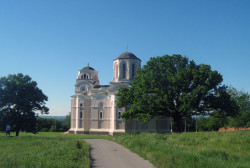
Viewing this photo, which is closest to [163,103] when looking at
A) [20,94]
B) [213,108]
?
[213,108]

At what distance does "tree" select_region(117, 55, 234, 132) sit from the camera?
113 feet

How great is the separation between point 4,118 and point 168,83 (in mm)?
22583

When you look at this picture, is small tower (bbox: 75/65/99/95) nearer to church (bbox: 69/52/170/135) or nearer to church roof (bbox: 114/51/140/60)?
church (bbox: 69/52/170/135)

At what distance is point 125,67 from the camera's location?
4894cm

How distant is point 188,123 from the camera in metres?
73.4

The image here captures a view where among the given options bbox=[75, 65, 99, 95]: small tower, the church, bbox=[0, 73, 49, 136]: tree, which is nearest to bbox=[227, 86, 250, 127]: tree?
the church

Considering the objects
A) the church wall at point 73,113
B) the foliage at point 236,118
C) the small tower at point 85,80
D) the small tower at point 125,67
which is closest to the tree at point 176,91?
the small tower at point 125,67

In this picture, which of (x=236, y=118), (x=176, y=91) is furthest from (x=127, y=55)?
(x=236, y=118)

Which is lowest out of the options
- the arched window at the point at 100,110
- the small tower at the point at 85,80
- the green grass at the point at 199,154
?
the green grass at the point at 199,154

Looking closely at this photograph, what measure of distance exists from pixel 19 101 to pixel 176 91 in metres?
21.1

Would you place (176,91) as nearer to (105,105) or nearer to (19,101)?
(105,105)

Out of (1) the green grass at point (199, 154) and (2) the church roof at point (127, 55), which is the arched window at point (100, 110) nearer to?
(2) the church roof at point (127, 55)

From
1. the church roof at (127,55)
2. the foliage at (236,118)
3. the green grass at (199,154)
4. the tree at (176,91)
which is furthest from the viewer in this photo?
the foliage at (236,118)

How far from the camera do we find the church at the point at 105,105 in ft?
148
